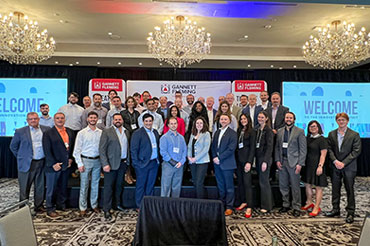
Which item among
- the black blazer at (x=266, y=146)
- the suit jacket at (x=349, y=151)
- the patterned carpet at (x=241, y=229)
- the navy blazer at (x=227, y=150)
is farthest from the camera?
the black blazer at (x=266, y=146)

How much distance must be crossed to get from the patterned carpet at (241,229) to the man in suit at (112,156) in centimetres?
38

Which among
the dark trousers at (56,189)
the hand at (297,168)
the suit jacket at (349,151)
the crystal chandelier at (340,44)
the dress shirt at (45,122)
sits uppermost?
the crystal chandelier at (340,44)

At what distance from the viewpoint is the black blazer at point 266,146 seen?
12.6 ft

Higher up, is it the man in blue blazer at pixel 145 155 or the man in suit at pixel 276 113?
the man in suit at pixel 276 113

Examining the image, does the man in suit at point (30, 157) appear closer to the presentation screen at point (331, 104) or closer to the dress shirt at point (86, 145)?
the dress shirt at point (86, 145)

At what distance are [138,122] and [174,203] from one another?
7.78ft

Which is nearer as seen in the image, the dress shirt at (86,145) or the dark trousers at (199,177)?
the dress shirt at (86,145)

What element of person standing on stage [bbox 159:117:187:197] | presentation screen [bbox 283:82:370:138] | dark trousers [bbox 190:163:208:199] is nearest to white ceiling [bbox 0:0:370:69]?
presentation screen [bbox 283:82:370:138]

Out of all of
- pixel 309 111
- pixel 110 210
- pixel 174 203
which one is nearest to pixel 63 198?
pixel 110 210

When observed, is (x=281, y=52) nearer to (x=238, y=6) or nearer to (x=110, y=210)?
(x=238, y=6)

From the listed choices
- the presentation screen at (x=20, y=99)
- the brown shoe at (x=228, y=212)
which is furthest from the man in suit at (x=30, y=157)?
the presentation screen at (x=20, y=99)

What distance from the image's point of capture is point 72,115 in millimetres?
5133

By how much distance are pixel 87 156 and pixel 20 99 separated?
4.53 metres

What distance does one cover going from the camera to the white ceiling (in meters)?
4.93
